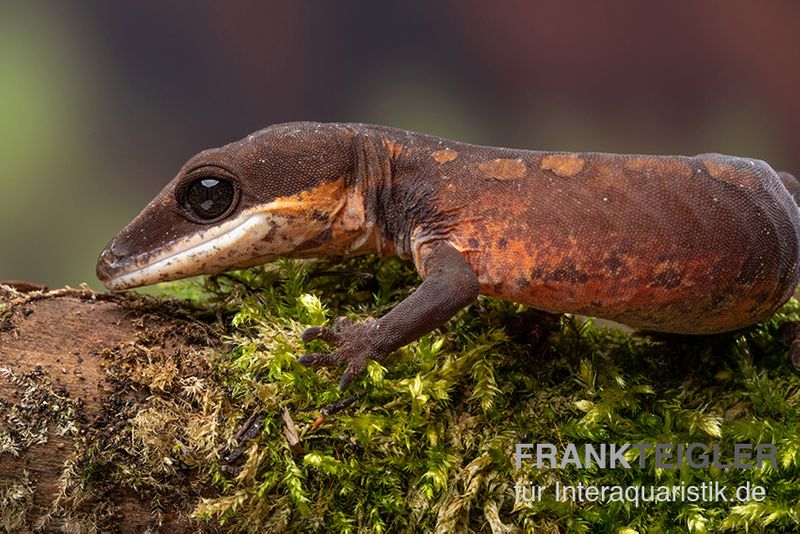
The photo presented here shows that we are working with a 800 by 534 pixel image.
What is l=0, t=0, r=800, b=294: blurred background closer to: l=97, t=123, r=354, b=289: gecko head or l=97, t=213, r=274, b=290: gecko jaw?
l=97, t=123, r=354, b=289: gecko head

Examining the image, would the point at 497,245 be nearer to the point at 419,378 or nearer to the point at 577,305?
the point at 577,305

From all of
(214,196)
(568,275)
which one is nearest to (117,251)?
(214,196)

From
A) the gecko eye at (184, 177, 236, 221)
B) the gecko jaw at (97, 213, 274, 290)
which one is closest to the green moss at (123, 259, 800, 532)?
the gecko jaw at (97, 213, 274, 290)

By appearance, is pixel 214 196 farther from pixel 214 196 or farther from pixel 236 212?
pixel 236 212

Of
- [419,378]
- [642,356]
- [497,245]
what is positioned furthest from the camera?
[642,356]

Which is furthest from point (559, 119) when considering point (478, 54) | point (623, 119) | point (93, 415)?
point (93, 415)

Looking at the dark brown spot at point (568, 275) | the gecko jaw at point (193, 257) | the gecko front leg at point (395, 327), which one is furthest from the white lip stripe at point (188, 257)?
the dark brown spot at point (568, 275)
